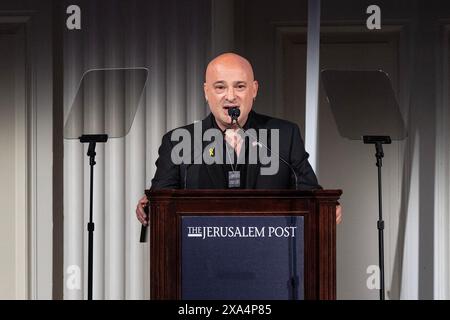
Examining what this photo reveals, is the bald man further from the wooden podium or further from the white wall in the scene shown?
the white wall

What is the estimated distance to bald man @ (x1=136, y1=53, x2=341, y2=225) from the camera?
3.59 m

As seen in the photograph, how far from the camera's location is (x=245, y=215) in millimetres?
2850

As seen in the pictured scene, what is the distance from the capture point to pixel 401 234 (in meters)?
4.91

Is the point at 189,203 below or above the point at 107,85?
below

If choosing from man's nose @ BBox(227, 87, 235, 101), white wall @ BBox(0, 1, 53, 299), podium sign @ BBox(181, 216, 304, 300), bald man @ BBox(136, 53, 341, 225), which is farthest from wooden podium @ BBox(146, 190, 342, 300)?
white wall @ BBox(0, 1, 53, 299)

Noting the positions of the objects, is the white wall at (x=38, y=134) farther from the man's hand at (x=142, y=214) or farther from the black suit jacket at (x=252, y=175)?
the man's hand at (x=142, y=214)

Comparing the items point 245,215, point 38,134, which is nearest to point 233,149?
point 245,215

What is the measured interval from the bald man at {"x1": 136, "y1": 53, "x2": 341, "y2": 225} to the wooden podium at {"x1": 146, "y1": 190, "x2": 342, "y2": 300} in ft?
1.79

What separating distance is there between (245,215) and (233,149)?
2.58 ft

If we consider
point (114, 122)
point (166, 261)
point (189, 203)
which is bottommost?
point (166, 261)
